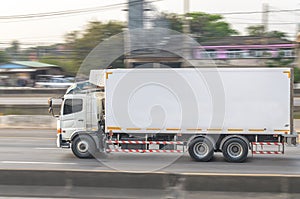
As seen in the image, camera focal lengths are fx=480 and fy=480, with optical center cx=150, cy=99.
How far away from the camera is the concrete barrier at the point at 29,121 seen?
83.0ft

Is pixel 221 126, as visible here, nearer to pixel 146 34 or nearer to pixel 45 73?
pixel 146 34

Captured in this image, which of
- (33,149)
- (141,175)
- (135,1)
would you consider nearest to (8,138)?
(33,149)

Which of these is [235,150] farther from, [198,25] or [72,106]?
[198,25]

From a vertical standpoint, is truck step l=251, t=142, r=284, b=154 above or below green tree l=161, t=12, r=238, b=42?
below

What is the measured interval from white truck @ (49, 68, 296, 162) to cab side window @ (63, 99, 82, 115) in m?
0.32

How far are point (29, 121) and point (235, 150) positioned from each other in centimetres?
1462

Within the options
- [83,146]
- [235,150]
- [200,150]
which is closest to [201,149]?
[200,150]

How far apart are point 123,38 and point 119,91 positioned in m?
20.1

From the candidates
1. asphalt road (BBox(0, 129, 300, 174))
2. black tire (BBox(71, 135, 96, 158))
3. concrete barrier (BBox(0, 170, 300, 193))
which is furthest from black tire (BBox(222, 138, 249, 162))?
concrete barrier (BBox(0, 170, 300, 193))

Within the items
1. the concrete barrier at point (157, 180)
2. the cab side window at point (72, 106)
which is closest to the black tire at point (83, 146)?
the cab side window at point (72, 106)

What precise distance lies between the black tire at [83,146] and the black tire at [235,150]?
3.96 meters

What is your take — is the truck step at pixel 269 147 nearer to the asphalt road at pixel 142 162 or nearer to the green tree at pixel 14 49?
the asphalt road at pixel 142 162

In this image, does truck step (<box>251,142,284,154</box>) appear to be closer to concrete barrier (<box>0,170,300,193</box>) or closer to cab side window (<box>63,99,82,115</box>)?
cab side window (<box>63,99,82,115</box>)

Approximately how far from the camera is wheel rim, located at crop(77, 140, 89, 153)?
1466cm
